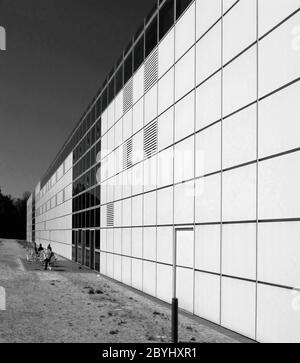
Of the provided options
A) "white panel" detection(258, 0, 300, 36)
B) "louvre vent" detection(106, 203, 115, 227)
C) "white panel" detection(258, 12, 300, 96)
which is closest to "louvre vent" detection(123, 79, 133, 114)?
"louvre vent" detection(106, 203, 115, 227)

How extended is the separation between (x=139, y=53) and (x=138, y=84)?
5.47 ft

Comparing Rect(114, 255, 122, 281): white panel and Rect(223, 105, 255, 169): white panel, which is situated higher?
Rect(223, 105, 255, 169): white panel

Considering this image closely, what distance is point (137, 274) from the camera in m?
25.2

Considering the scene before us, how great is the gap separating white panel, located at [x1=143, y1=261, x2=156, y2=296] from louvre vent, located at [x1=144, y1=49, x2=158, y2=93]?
27.6 ft

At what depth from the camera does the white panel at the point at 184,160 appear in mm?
18031

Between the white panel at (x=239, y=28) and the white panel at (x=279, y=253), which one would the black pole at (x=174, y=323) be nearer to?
the white panel at (x=279, y=253)

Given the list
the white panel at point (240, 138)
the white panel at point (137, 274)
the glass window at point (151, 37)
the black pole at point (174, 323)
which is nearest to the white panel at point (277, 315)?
the black pole at point (174, 323)

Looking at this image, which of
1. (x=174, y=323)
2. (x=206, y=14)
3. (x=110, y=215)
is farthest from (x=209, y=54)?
(x=110, y=215)

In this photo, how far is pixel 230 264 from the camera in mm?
14625

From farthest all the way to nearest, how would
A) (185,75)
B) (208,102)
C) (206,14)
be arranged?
(185,75)
(206,14)
(208,102)

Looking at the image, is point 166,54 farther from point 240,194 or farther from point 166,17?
point 240,194

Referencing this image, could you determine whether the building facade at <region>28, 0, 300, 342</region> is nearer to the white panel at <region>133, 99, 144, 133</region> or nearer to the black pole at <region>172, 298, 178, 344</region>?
the white panel at <region>133, 99, 144, 133</region>

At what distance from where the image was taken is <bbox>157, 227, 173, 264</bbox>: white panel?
2006cm

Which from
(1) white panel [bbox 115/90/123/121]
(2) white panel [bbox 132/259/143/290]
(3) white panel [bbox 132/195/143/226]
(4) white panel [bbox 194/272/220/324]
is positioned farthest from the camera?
(1) white panel [bbox 115/90/123/121]
